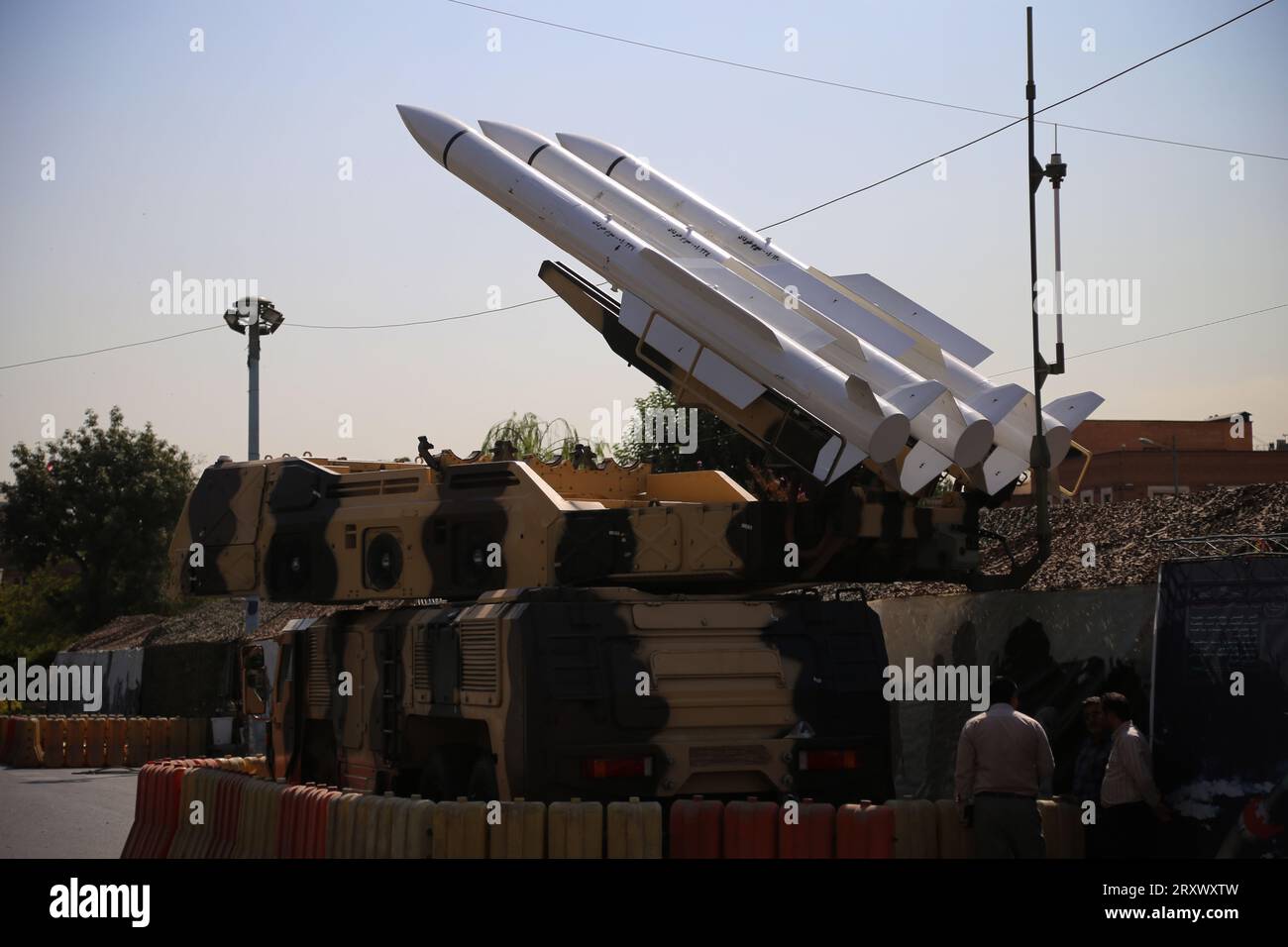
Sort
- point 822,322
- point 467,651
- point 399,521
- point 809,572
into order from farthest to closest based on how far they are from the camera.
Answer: point 822,322 → point 399,521 → point 809,572 → point 467,651

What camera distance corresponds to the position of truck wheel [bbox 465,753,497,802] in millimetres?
9361

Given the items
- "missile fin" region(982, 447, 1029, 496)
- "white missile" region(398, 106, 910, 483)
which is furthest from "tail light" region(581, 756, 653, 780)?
"missile fin" region(982, 447, 1029, 496)

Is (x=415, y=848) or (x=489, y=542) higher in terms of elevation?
(x=489, y=542)

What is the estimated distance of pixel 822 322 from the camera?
40.1 ft

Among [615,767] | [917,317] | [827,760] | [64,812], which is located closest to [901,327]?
[917,317]

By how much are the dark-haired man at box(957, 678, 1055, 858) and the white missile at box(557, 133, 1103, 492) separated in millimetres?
3250

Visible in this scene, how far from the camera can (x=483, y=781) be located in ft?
31.1

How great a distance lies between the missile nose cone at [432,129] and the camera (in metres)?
16.1

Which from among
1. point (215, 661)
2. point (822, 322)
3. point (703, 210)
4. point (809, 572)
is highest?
point (703, 210)

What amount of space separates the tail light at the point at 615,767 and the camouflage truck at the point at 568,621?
0.01 meters

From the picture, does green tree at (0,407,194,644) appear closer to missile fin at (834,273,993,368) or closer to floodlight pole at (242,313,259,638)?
floodlight pole at (242,313,259,638)

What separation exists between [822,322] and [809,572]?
2536 mm
